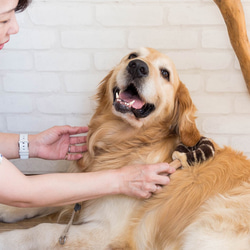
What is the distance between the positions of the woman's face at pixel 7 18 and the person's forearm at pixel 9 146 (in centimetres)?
74

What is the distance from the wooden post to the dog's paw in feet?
1.94

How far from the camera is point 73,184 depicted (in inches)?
60.2

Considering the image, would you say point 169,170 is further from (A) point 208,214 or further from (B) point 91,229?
(B) point 91,229

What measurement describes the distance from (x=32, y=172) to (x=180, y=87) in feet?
4.65

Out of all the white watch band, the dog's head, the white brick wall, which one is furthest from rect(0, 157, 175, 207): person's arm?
the white brick wall

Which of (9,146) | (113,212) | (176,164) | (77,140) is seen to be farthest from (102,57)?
(113,212)

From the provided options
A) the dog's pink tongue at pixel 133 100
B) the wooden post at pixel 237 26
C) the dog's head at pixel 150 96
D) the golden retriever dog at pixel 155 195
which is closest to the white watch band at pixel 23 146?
the golden retriever dog at pixel 155 195

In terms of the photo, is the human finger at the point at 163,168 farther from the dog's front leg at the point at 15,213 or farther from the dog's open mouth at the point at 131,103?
the dog's front leg at the point at 15,213

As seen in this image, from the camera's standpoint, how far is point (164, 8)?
2.24 m

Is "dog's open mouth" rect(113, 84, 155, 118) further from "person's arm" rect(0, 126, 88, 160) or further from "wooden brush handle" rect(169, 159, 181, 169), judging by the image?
"person's arm" rect(0, 126, 88, 160)

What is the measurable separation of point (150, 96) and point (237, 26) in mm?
633

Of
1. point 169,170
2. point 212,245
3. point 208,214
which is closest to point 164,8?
point 169,170

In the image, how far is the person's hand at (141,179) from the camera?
163 cm

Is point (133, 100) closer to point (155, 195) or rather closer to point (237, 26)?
point (155, 195)
